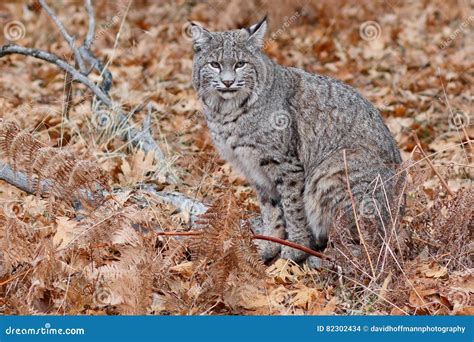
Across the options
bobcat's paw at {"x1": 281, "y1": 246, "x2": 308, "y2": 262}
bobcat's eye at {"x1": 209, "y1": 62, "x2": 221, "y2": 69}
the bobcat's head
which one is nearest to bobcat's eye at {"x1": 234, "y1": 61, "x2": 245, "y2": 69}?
the bobcat's head

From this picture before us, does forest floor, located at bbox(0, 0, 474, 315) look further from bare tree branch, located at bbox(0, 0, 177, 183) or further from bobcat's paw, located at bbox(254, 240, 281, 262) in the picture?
bobcat's paw, located at bbox(254, 240, 281, 262)

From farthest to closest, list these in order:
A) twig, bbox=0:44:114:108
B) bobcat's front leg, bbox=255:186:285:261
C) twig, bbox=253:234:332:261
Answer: twig, bbox=0:44:114:108, bobcat's front leg, bbox=255:186:285:261, twig, bbox=253:234:332:261

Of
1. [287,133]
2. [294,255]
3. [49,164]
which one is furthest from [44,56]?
[294,255]

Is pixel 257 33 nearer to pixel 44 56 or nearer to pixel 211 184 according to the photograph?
pixel 211 184

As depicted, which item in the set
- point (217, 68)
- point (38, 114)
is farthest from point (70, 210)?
point (38, 114)

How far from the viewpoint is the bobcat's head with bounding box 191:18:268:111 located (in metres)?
5.95

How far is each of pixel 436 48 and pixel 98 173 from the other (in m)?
7.62

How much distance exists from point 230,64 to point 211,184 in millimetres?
1181

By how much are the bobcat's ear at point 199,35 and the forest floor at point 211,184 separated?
0.92 m

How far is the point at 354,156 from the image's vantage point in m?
5.79

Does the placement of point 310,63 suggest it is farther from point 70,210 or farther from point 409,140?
point 70,210

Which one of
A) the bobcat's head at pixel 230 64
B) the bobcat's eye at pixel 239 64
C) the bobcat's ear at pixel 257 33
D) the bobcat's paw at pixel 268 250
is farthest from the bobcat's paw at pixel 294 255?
the bobcat's ear at pixel 257 33

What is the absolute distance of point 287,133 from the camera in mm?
5961

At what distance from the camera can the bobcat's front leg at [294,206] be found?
591cm
